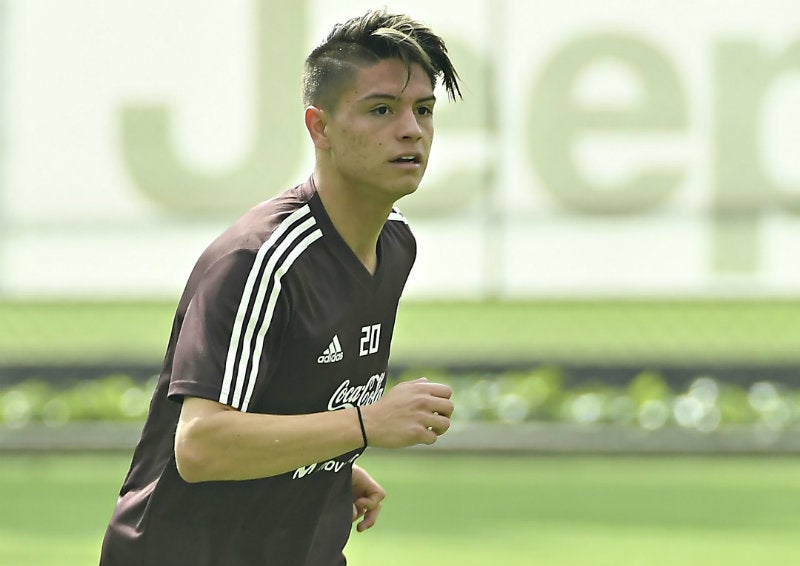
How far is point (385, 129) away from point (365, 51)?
201 millimetres

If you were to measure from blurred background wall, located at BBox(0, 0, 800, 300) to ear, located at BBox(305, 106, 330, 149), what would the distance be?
9077 millimetres

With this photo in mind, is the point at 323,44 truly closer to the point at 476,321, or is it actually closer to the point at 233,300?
the point at 233,300

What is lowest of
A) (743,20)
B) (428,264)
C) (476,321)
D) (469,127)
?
(476,321)

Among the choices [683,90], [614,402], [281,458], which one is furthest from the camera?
[683,90]

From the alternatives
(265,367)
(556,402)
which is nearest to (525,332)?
(556,402)

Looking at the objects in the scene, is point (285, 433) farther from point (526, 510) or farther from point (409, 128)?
point (526, 510)

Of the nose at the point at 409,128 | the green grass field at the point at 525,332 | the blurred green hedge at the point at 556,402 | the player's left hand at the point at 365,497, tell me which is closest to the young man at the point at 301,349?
the nose at the point at 409,128

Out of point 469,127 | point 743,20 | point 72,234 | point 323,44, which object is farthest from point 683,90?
point 323,44

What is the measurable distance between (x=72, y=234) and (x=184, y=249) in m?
0.94

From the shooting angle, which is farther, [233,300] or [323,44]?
[323,44]

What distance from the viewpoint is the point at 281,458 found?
12.4 feet

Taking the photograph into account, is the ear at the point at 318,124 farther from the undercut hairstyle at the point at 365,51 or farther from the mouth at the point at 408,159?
the mouth at the point at 408,159

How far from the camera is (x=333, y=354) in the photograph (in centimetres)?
411

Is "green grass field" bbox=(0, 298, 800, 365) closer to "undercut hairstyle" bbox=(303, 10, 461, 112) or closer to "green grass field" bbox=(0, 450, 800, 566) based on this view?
"green grass field" bbox=(0, 450, 800, 566)
